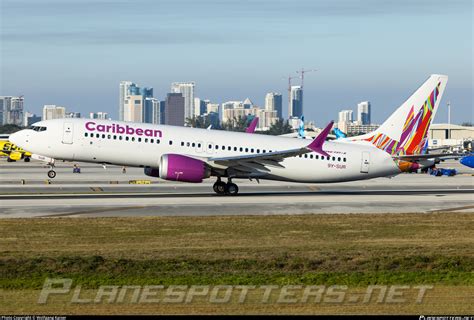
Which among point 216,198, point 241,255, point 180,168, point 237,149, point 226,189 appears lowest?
point 216,198

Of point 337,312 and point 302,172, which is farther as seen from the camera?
point 302,172

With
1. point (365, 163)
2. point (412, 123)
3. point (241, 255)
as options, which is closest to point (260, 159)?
point (365, 163)

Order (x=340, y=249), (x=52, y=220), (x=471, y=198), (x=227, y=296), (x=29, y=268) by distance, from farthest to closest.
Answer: (x=471, y=198) < (x=52, y=220) < (x=340, y=249) < (x=29, y=268) < (x=227, y=296)

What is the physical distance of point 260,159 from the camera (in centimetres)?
4753

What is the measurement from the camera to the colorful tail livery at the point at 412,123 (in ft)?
166

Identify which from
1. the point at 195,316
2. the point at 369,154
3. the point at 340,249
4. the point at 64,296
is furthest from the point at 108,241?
the point at 369,154

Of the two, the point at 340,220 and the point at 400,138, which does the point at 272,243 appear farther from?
the point at 400,138

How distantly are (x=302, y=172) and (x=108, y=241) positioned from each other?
21.8 m

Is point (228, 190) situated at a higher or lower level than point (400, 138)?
lower

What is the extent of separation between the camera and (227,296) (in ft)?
63.1

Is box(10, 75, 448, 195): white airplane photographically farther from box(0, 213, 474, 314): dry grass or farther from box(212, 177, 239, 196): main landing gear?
box(0, 213, 474, 314): dry grass

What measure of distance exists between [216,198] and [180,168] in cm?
263

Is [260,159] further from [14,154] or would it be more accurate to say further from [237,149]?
[14,154]

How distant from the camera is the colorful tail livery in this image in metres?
50.5
